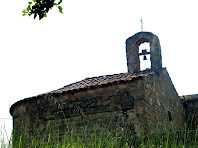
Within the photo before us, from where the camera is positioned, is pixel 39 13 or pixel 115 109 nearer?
pixel 39 13

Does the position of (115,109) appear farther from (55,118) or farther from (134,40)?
(134,40)

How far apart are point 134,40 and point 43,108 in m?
4.03

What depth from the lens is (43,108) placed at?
351 inches

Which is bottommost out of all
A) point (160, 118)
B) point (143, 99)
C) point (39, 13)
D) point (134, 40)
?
point (160, 118)

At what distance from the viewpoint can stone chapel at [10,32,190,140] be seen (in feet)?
25.3

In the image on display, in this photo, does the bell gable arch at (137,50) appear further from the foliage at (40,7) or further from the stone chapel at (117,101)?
the foliage at (40,7)

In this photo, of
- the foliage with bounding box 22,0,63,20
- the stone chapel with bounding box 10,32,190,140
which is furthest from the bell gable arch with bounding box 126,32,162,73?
the foliage with bounding box 22,0,63,20

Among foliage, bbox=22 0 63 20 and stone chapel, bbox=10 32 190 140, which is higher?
foliage, bbox=22 0 63 20

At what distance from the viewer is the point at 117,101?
790 centimetres

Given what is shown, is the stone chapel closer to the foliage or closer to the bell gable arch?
the bell gable arch

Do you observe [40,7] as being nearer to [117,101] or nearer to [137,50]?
[117,101]

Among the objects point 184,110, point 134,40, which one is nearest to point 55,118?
point 134,40

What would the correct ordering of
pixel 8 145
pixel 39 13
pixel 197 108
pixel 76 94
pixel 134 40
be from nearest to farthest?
pixel 8 145
pixel 39 13
pixel 76 94
pixel 134 40
pixel 197 108

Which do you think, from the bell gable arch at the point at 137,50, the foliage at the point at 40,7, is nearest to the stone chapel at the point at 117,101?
the bell gable arch at the point at 137,50
